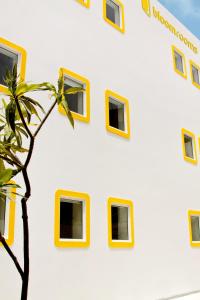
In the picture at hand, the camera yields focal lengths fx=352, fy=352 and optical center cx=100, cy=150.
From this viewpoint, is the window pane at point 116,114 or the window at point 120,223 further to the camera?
the window pane at point 116,114

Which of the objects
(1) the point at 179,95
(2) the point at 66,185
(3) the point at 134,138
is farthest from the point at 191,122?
(2) the point at 66,185

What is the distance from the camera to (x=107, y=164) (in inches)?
327

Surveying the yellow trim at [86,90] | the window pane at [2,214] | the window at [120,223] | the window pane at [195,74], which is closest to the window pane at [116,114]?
the yellow trim at [86,90]

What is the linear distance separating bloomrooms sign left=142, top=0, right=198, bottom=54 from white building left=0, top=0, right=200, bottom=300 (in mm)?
80

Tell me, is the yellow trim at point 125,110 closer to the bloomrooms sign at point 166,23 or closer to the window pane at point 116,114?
the window pane at point 116,114

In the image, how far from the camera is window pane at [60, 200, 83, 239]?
7.07 metres

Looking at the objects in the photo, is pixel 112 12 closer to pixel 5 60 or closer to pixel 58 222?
pixel 5 60

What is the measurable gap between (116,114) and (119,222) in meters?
2.80

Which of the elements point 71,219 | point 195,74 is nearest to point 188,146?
point 195,74

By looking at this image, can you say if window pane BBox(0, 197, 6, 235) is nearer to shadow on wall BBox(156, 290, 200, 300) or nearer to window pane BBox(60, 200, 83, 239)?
window pane BBox(60, 200, 83, 239)

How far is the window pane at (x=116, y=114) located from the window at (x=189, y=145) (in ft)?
10.1

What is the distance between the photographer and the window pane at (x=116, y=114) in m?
9.04

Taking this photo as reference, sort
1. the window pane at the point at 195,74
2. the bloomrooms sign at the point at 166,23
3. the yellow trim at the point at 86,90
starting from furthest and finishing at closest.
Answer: the window pane at the point at 195,74 < the bloomrooms sign at the point at 166,23 < the yellow trim at the point at 86,90

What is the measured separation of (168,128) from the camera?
36.0 ft
